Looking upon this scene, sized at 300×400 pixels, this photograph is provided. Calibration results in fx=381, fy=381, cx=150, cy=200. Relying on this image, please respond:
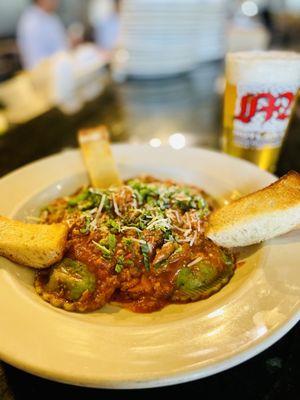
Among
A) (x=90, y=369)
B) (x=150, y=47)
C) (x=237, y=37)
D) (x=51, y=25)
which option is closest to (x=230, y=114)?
(x=90, y=369)

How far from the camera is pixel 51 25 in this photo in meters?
8.05

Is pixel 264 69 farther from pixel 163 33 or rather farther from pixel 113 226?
pixel 163 33

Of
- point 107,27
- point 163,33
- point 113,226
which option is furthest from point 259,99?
point 107,27

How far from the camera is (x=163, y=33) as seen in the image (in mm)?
4281

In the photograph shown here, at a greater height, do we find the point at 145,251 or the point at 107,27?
the point at 145,251

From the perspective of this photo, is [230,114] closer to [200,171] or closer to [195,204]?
[200,171]

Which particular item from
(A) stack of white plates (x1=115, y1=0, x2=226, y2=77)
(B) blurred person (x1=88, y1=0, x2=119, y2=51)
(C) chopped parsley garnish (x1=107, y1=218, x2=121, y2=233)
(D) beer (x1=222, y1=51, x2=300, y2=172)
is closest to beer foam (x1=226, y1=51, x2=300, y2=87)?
(D) beer (x1=222, y1=51, x2=300, y2=172)

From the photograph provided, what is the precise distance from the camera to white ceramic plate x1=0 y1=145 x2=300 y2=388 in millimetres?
1009

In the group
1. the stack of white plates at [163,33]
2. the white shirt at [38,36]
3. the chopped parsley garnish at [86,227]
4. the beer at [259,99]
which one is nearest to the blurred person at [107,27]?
the white shirt at [38,36]

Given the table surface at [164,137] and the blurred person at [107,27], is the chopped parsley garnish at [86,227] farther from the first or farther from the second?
the blurred person at [107,27]

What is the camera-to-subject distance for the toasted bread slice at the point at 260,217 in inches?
57.4

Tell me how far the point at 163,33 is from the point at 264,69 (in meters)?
2.71

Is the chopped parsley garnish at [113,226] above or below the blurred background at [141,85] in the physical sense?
above

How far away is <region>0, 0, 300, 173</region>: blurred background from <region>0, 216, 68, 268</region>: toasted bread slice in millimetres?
1158
